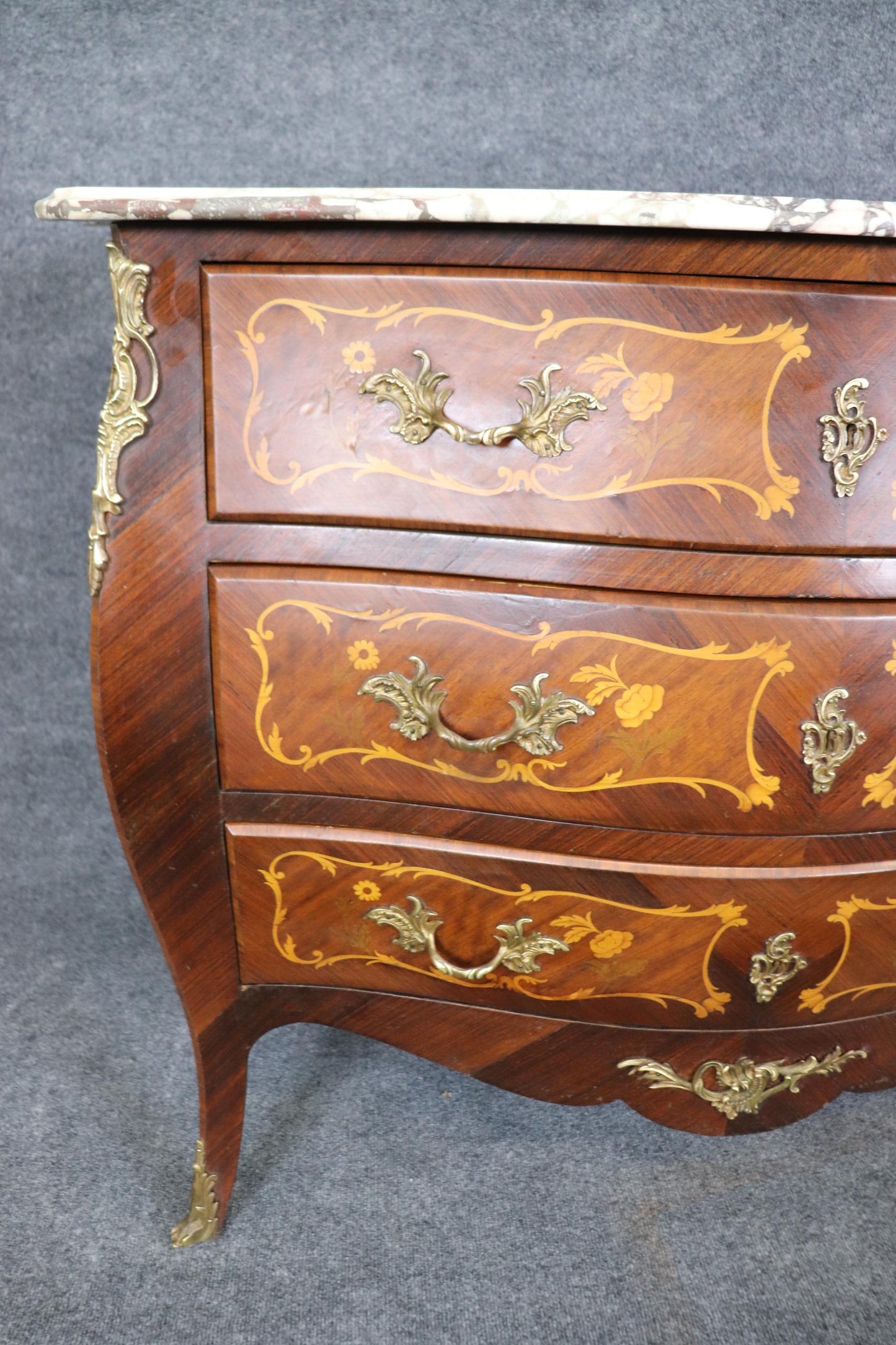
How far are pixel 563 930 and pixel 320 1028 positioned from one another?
2.07 feet

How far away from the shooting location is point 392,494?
719 mm

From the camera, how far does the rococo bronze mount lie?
67 centimetres

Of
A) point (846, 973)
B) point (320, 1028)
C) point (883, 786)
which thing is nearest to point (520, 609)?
point (883, 786)

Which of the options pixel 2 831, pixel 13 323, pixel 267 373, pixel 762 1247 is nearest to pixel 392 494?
pixel 267 373

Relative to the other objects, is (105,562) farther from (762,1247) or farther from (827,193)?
(827,193)

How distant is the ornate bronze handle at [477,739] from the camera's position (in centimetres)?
74

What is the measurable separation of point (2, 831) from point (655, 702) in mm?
1201

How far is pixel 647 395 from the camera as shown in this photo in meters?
0.68

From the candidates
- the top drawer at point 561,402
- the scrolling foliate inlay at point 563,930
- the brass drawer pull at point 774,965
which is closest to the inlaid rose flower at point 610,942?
the scrolling foliate inlay at point 563,930

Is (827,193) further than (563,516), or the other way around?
(827,193)

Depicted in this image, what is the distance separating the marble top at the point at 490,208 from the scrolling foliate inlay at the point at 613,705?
0.26 meters

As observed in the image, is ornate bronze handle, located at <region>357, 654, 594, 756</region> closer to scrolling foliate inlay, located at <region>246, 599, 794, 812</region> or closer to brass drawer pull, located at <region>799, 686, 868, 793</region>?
scrolling foliate inlay, located at <region>246, 599, 794, 812</region>

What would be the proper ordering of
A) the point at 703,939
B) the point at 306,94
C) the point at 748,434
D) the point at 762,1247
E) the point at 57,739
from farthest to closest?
the point at 57,739 < the point at 306,94 < the point at 762,1247 < the point at 703,939 < the point at 748,434

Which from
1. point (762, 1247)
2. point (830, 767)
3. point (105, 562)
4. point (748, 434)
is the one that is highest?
point (748, 434)
